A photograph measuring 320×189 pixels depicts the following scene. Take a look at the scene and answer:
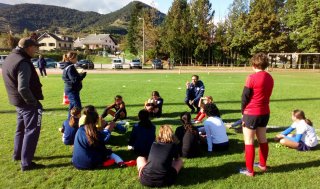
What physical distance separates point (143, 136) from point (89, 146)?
1.12 meters

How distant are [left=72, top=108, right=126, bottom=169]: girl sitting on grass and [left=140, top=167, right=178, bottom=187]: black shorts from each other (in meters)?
1.04

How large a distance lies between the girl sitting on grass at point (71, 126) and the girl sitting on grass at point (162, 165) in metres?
2.23

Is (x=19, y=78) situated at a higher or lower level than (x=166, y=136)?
higher


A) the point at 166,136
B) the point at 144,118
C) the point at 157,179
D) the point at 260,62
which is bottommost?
the point at 157,179

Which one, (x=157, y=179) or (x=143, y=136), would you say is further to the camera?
(x=143, y=136)

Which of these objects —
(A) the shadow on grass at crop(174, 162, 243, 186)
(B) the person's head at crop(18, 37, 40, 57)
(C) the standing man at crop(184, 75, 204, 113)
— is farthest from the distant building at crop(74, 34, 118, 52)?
(A) the shadow on grass at crop(174, 162, 243, 186)

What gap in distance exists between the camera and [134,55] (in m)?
77.2

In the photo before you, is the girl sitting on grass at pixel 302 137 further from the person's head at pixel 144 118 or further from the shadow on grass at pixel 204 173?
the person's head at pixel 144 118

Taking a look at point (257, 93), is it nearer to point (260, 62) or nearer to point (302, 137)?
point (260, 62)

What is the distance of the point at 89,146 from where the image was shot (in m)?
5.13

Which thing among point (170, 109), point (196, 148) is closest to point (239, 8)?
point (170, 109)

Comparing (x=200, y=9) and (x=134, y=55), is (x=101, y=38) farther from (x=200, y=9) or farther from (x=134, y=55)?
(x=200, y=9)

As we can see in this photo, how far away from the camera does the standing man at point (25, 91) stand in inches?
191

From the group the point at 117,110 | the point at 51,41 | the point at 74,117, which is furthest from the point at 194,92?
the point at 51,41
